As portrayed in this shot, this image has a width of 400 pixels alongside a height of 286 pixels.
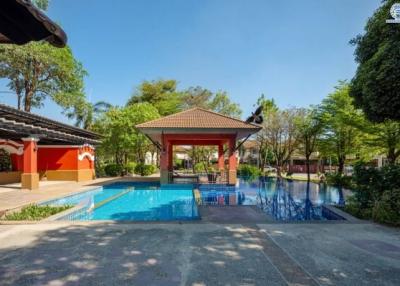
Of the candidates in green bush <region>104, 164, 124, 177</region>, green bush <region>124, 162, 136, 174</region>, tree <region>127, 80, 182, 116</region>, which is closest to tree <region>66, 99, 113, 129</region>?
tree <region>127, 80, 182, 116</region>

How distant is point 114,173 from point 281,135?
17118 mm

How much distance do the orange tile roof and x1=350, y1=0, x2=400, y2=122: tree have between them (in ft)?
29.2

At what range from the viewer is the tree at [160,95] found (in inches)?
1367

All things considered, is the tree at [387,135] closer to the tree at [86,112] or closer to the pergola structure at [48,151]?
the pergola structure at [48,151]

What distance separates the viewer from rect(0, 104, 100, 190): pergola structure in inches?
613

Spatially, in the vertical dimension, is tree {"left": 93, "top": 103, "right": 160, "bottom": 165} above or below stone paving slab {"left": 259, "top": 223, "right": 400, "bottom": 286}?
above

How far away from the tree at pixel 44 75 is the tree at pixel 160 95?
9.31 metres

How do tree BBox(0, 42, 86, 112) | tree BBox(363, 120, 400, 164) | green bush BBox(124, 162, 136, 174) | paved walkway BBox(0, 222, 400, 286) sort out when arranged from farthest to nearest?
green bush BBox(124, 162, 136, 174)
tree BBox(0, 42, 86, 112)
tree BBox(363, 120, 400, 164)
paved walkway BBox(0, 222, 400, 286)

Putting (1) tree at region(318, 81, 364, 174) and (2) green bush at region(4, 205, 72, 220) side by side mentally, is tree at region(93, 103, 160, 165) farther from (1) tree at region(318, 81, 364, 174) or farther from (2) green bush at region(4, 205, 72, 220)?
(2) green bush at region(4, 205, 72, 220)

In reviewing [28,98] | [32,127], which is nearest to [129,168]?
[28,98]

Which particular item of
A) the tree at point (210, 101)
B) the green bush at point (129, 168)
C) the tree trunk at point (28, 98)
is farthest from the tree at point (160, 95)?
the tree trunk at point (28, 98)

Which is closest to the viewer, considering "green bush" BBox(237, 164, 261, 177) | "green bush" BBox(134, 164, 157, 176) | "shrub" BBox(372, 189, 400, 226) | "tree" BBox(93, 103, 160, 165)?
"shrub" BBox(372, 189, 400, 226)

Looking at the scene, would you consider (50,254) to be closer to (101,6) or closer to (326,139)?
(101,6)

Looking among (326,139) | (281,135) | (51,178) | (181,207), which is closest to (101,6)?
(181,207)
